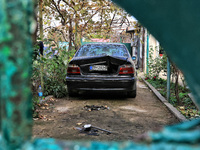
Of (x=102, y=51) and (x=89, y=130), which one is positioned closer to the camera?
(x=89, y=130)

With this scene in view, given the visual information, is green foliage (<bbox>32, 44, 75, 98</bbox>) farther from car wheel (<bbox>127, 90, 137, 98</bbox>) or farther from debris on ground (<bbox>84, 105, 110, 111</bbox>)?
car wheel (<bbox>127, 90, 137, 98</bbox>)

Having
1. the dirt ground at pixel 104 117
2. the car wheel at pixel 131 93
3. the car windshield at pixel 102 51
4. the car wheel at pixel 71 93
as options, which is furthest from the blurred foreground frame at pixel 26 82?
the car wheel at pixel 131 93

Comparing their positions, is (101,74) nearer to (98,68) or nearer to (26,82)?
(98,68)

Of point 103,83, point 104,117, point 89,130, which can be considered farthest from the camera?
point 103,83

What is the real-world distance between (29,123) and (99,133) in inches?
121

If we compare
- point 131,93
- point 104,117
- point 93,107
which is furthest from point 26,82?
point 131,93

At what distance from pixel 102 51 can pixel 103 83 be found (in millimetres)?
1164

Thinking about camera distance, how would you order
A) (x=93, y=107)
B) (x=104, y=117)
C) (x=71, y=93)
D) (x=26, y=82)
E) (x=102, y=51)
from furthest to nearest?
(x=102, y=51) < (x=71, y=93) < (x=93, y=107) < (x=104, y=117) < (x=26, y=82)

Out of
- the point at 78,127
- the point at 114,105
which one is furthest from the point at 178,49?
the point at 114,105

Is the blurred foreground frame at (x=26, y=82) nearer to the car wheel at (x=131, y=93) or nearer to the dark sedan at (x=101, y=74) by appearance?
the dark sedan at (x=101, y=74)

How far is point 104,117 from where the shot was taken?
462cm

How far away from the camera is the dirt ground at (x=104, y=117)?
11.9 ft

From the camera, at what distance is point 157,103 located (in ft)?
20.4

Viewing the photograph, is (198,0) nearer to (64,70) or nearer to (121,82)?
(121,82)
